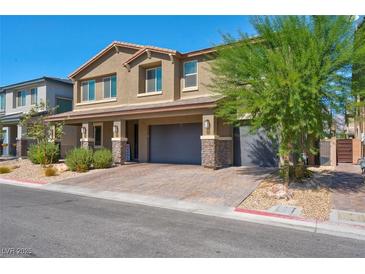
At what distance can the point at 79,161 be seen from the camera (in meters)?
17.8

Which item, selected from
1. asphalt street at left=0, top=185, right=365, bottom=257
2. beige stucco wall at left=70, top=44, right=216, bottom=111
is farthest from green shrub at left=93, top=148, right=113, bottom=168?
asphalt street at left=0, top=185, right=365, bottom=257

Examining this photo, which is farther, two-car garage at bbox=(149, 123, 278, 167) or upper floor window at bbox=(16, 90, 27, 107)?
upper floor window at bbox=(16, 90, 27, 107)

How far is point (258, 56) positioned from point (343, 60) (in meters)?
2.79

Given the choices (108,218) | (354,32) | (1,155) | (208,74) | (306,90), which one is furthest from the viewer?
(1,155)

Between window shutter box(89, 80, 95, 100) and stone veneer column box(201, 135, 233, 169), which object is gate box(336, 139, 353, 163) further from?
window shutter box(89, 80, 95, 100)

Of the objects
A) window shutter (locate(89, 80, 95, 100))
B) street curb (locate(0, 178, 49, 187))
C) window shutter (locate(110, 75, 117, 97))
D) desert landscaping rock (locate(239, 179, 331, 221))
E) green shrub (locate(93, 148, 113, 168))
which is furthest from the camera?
window shutter (locate(89, 80, 95, 100))

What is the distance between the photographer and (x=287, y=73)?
33.7ft

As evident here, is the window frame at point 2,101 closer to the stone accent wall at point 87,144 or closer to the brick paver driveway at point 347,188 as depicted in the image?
the stone accent wall at point 87,144

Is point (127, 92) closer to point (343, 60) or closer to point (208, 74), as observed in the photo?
point (208, 74)

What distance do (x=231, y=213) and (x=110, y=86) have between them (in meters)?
16.8

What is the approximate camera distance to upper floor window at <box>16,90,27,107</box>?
30141mm

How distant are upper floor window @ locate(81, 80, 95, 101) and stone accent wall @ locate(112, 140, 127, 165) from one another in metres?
6.36

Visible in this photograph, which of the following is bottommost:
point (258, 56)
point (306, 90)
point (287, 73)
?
point (306, 90)

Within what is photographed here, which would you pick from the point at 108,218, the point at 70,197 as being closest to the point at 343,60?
the point at 108,218
